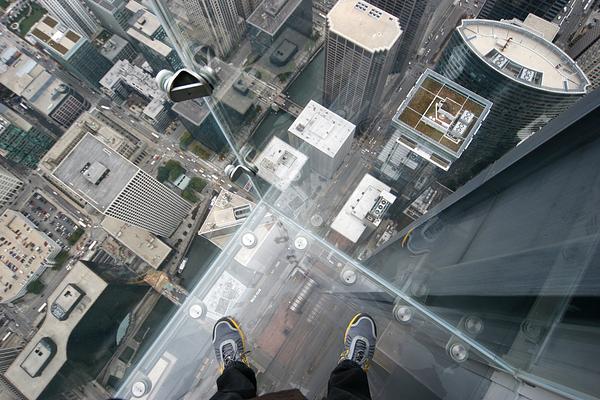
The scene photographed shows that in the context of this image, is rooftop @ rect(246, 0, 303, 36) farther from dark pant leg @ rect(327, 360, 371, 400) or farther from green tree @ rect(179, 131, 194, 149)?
dark pant leg @ rect(327, 360, 371, 400)

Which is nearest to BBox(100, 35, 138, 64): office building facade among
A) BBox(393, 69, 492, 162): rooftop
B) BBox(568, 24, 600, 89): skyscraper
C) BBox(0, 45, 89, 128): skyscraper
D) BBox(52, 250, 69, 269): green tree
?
BBox(0, 45, 89, 128): skyscraper

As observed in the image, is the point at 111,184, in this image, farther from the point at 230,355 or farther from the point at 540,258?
the point at 540,258

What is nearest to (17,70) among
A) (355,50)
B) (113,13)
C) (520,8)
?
(113,13)

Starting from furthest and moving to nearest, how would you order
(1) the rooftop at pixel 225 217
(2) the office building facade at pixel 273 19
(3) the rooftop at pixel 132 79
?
(3) the rooftop at pixel 132 79 → (1) the rooftop at pixel 225 217 → (2) the office building facade at pixel 273 19

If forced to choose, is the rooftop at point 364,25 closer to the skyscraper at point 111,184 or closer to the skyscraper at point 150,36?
the skyscraper at point 150,36

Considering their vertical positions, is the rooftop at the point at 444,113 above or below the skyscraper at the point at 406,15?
below

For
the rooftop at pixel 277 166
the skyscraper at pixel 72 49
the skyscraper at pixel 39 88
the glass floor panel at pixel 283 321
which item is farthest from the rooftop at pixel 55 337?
the skyscraper at pixel 72 49
